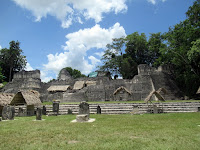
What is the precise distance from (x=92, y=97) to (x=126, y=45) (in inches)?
769

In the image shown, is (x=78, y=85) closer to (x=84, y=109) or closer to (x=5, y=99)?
(x=5, y=99)

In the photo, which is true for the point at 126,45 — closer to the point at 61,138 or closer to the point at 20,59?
the point at 20,59

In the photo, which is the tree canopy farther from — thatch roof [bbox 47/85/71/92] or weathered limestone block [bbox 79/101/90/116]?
weathered limestone block [bbox 79/101/90/116]

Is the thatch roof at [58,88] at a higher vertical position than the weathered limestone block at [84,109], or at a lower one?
higher

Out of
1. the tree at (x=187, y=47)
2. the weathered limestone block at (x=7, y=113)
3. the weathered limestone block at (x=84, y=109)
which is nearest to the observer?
the weathered limestone block at (x=84, y=109)

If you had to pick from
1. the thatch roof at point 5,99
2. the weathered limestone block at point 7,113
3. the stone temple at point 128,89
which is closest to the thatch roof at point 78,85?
the stone temple at point 128,89

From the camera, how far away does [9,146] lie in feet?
14.6

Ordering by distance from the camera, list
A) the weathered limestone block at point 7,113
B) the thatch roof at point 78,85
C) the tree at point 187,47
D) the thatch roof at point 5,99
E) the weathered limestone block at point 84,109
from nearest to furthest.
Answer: the weathered limestone block at point 84,109 < the weathered limestone block at point 7,113 < the thatch roof at point 5,99 < the tree at point 187,47 < the thatch roof at point 78,85

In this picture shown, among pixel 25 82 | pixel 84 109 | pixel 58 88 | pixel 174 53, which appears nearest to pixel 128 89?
pixel 174 53

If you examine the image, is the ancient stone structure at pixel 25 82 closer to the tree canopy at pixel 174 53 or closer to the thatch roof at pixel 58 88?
the thatch roof at pixel 58 88

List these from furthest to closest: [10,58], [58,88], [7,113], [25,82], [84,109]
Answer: [10,58] < [25,82] < [58,88] < [7,113] < [84,109]

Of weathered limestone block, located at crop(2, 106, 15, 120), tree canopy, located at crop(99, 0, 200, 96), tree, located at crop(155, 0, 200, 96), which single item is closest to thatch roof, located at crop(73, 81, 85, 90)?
tree canopy, located at crop(99, 0, 200, 96)

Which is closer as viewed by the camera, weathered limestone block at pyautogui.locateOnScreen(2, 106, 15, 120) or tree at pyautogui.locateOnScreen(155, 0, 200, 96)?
weathered limestone block at pyautogui.locateOnScreen(2, 106, 15, 120)

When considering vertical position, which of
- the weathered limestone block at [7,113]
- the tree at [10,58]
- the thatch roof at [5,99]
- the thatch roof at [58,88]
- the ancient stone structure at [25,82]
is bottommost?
the weathered limestone block at [7,113]
